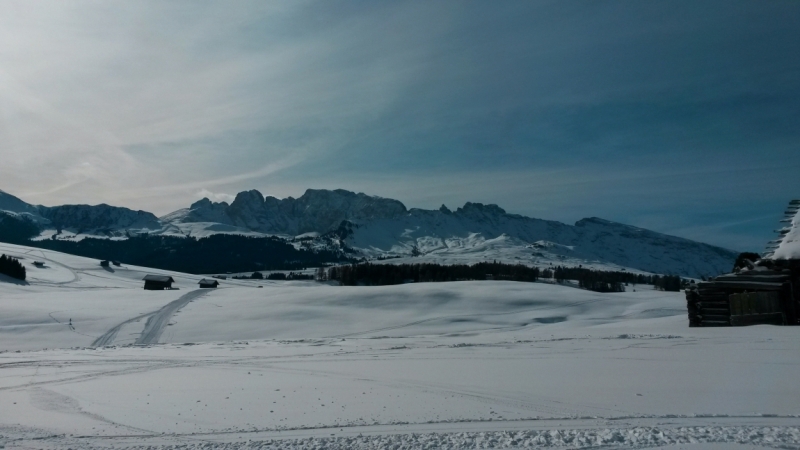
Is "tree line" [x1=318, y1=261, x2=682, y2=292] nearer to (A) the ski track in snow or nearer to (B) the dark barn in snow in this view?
(B) the dark barn in snow

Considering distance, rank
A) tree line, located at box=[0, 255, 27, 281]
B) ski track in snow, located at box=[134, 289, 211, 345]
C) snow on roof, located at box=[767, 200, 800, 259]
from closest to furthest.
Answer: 1. snow on roof, located at box=[767, 200, 800, 259]
2. ski track in snow, located at box=[134, 289, 211, 345]
3. tree line, located at box=[0, 255, 27, 281]

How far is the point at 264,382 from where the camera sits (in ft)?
41.9

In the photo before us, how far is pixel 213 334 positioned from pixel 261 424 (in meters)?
24.3

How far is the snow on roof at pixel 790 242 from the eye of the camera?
2272cm

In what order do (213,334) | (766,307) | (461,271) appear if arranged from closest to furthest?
(766,307)
(213,334)
(461,271)

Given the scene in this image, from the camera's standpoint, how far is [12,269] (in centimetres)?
8400

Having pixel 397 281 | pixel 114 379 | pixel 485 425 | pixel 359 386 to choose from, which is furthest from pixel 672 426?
pixel 397 281

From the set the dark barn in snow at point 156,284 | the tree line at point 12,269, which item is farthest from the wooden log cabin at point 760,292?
the tree line at point 12,269

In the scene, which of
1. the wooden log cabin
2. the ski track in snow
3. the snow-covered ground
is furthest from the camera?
the ski track in snow

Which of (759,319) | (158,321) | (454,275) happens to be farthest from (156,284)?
(759,319)

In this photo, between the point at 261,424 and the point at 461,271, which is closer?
the point at 261,424

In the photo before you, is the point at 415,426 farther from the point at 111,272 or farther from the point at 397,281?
the point at 111,272

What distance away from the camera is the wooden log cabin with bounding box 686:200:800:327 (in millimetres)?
22422

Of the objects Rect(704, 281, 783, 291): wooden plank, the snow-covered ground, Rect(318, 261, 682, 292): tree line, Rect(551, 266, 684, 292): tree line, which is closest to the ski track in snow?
the snow-covered ground
